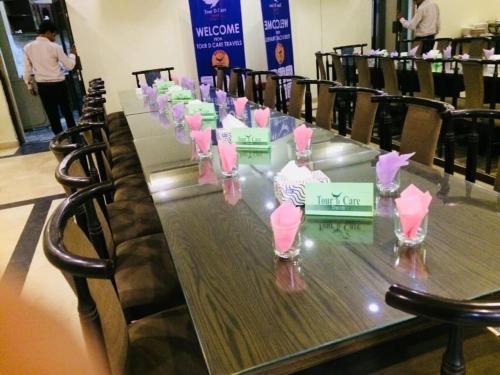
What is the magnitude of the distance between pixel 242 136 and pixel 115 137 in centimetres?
211

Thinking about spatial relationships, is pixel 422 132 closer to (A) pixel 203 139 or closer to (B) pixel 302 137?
(B) pixel 302 137

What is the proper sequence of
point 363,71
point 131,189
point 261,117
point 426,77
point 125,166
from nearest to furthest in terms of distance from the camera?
point 261,117, point 131,189, point 125,166, point 426,77, point 363,71

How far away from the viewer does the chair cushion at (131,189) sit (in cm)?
240

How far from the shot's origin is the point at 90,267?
0.81 m

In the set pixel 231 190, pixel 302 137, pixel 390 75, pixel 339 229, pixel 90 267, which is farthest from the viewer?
pixel 390 75

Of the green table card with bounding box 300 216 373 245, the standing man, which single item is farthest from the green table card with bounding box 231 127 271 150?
the standing man

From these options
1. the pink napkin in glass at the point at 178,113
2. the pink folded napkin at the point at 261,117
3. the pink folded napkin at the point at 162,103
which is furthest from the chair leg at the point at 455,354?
the pink folded napkin at the point at 162,103

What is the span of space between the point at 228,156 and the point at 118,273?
0.60 meters

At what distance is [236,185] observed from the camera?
1.53 m

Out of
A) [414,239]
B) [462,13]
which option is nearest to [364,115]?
[414,239]

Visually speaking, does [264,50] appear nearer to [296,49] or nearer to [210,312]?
[296,49]

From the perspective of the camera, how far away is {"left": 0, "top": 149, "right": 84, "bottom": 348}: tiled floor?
2.38 meters

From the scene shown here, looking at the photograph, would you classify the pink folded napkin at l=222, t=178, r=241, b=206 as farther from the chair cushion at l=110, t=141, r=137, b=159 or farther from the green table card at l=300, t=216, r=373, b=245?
the chair cushion at l=110, t=141, r=137, b=159

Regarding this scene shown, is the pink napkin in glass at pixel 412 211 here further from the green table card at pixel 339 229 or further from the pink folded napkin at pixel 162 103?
the pink folded napkin at pixel 162 103
